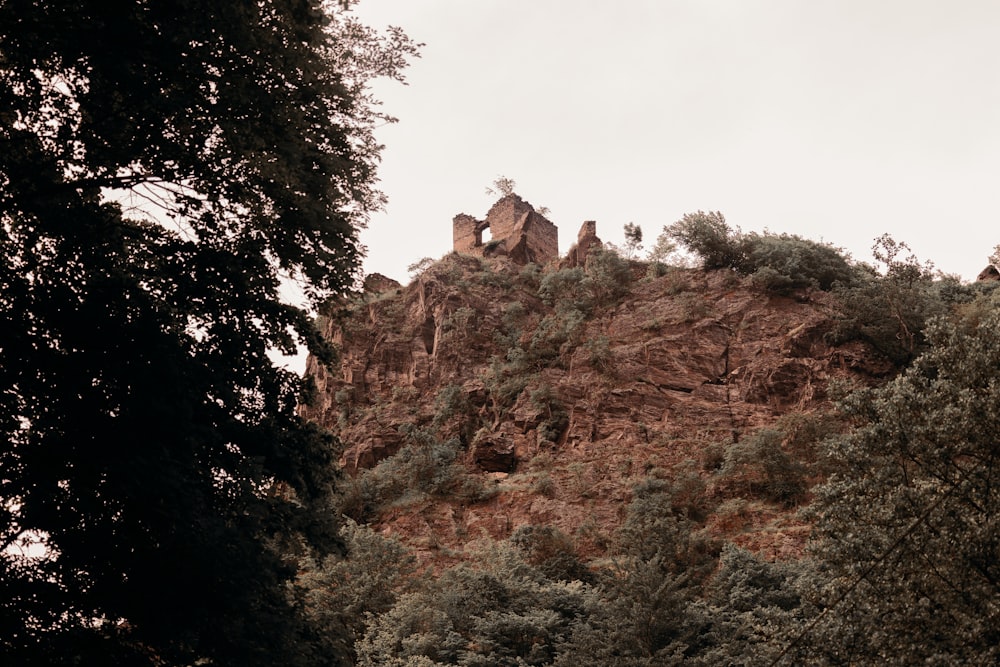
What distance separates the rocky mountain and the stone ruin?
4.32 meters

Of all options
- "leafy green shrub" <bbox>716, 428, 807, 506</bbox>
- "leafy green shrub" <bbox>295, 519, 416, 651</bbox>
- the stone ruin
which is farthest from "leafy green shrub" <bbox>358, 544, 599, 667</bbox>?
the stone ruin

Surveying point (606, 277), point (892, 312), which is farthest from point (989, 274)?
point (606, 277)

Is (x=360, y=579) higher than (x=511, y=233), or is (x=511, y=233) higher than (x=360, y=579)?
(x=511, y=233)

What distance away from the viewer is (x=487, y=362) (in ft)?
110

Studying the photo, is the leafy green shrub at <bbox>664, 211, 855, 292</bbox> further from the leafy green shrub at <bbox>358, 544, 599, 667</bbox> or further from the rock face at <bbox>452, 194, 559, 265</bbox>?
the leafy green shrub at <bbox>358, 544, 599, 667</bbox>

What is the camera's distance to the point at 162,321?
8.74 metres

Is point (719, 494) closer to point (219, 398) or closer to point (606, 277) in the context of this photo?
point (606, 277)

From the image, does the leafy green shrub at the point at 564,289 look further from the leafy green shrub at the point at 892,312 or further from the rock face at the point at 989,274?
the rock face at the point at 989,274

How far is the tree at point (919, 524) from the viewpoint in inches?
451

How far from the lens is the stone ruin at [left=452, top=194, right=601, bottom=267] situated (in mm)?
41906

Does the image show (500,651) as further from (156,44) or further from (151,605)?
(156,44)

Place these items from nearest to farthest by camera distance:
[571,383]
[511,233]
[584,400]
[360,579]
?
[360,579] < [584,400] < [571,383] < [511,233]

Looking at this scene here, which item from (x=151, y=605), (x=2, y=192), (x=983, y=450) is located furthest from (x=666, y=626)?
(x=2, y=192)

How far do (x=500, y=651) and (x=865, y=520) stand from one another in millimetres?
7940
